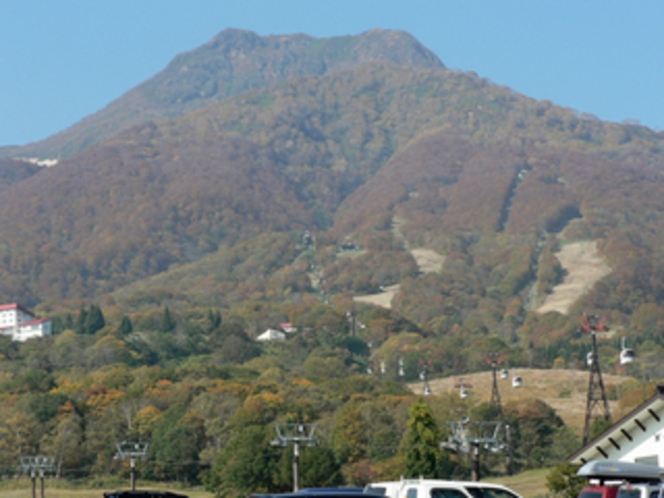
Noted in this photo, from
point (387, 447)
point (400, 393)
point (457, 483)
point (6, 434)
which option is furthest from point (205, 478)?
point (457, 483)

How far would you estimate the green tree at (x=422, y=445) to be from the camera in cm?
8606

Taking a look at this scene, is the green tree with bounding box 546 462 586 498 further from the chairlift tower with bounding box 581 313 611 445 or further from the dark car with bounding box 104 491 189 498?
the chairlift tower with bounding box 581 313 611 445

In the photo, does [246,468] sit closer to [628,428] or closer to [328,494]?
[628,428]

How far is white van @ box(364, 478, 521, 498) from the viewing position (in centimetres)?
2345

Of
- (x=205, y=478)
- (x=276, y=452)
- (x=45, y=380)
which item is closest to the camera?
(x=276, y=452)

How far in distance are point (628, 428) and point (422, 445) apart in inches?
2115

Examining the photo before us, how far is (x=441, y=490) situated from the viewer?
23.5 meters

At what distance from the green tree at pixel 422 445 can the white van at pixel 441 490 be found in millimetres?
61695

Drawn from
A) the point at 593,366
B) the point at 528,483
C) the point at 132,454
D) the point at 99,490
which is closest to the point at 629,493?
the point at 593,366

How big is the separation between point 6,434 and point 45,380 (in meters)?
34.9

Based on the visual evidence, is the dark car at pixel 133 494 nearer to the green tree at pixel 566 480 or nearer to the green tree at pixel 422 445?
the green tree at pixel 566 480

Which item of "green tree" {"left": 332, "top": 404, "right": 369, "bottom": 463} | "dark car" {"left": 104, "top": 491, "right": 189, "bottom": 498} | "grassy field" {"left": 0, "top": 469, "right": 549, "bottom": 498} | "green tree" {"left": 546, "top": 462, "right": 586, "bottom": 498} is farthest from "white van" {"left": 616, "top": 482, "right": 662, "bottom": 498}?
"green tree" {"left": 332, "top": 404, "right": 369, "bottom": 463}

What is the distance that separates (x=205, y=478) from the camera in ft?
324

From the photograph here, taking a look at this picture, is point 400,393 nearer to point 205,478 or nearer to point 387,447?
point 387,447
